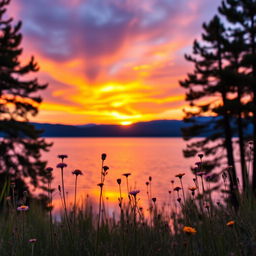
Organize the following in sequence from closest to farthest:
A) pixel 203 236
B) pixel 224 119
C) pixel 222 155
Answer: pixel 203 236
pixel 224 119
pixel 222 155

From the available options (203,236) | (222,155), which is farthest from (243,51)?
(203,236)

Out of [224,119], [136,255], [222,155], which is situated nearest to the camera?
[136,255]

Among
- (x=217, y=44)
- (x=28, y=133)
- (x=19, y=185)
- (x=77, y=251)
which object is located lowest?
(x=19, y=185)

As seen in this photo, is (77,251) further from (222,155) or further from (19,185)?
(222,155)

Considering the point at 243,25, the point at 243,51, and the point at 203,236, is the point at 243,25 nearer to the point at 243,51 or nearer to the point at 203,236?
the point at 243,51

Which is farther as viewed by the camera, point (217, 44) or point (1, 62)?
point (217, 44)

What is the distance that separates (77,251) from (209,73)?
71.3 feet

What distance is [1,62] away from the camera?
17.4 metres

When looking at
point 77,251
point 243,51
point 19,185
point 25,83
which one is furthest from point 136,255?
point 243,51

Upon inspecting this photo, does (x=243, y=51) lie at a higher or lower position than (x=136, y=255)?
higher

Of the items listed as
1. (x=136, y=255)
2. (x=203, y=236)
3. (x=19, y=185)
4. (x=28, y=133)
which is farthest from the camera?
(x=28, y=133)

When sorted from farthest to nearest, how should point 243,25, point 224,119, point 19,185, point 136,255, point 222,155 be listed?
point 222,155, point 224,119, point 243,25, point 19,185, point 136,255

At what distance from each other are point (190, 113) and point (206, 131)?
1940 mm

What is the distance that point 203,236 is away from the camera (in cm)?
296
